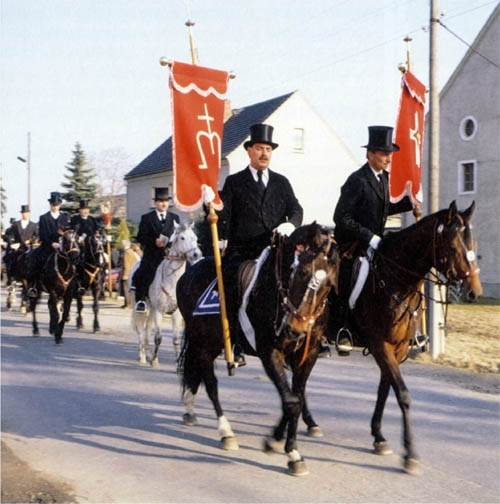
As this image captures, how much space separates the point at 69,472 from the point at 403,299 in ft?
10.0

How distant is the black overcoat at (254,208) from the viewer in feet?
22.4

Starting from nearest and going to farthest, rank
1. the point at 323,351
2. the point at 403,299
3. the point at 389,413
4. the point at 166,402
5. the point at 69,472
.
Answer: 1. the point at 69,472
2. the point at 403,299
3. the point at 323,351
4. the point at 389,413
5. the point at 166,402

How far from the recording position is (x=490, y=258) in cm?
2670

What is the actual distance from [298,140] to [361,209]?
1355 inches

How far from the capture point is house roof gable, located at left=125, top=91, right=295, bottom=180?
39.3 m

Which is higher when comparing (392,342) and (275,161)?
(275,161)

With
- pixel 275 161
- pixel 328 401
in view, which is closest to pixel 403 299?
pixel 328 401

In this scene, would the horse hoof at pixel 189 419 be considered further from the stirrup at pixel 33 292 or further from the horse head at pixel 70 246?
the stirrup at pixel 33 292

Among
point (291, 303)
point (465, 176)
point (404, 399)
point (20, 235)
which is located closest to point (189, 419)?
point (404, 399)

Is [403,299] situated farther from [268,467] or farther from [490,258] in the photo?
[490,258]

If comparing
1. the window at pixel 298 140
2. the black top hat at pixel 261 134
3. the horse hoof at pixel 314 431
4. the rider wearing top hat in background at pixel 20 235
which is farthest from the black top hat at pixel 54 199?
the window at pixel 298 140

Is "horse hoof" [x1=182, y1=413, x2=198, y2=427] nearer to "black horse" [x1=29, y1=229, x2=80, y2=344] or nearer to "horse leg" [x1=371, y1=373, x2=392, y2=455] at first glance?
"horse leg" [x1=371, y1=373, x2=392, y2=455]

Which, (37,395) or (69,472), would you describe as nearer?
(69,472)

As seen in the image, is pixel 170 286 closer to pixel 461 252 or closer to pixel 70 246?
pixel 70 246
